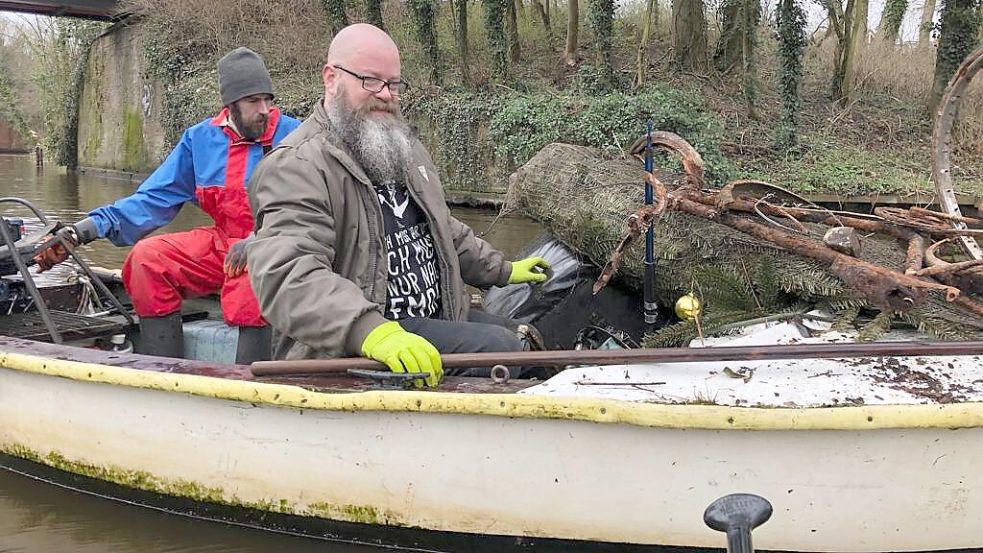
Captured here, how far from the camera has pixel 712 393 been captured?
254cm

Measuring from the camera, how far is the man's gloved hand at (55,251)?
3.77 m

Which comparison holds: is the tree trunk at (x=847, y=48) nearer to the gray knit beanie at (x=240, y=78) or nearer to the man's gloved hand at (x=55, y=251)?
the gray knit beanie at (x=240, y=78)

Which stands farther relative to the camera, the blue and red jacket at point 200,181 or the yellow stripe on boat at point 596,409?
the blue and red jacket at point 200,181

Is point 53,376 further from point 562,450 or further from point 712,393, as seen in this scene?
point 712,393

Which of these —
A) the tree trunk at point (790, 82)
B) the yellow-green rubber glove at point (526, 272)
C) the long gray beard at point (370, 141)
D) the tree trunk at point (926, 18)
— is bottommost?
the yellow-green rubber glove at point (526, 272)

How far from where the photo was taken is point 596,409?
244 centimetres

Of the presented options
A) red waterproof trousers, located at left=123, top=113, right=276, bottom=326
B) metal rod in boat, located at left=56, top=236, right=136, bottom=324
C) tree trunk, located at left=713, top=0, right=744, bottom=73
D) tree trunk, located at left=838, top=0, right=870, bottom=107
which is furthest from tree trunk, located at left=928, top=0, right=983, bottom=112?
metal rod in boat, located at left=56, top=236, right=136, bottom=324

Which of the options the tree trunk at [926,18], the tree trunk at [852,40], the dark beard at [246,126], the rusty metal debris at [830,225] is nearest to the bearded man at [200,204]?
the dark beard at [246,126]

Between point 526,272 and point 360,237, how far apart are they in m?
1.02

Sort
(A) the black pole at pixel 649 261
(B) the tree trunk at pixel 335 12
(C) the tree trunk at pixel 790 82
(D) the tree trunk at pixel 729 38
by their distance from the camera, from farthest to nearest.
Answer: (B) the tree trunk at pixel 335 12 → (D) the tree trunk at pixel 729 38 → (C) the tree trunk at pixel 790 82 → (A) the black pole at pixel 649 261

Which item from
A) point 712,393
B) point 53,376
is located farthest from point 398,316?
point 53,376

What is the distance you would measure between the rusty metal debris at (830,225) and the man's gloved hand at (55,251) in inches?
92.2

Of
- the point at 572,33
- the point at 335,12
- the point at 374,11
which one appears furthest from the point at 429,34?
the point at 335,12

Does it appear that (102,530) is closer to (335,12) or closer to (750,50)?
(750,50)
